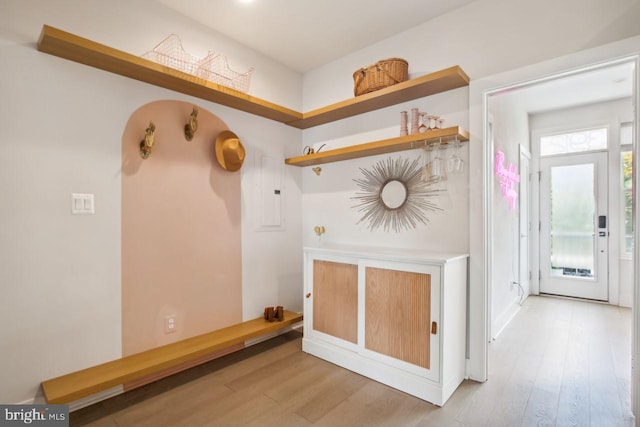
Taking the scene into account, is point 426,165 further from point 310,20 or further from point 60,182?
point 60,182

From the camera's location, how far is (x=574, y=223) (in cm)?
452

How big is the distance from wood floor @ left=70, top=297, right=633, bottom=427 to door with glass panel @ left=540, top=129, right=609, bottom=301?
176cm

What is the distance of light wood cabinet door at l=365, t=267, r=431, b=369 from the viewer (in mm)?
2131

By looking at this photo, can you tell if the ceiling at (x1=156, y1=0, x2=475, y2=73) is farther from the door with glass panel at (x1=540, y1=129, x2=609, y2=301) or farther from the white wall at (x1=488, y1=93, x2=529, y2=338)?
the door with glass panel at (x1=540, y1=129, x2=609, y2=301)

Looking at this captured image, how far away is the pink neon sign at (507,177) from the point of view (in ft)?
11.1

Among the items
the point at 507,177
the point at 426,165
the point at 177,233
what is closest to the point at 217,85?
the point at 177,233

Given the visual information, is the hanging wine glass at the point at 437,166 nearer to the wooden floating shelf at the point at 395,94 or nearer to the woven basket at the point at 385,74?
the wooden floating shelf at the point at 395,94

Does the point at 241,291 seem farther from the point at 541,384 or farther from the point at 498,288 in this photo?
the point at 498,288

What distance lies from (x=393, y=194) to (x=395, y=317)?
1066 mm

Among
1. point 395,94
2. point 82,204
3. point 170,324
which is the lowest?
point 170,324

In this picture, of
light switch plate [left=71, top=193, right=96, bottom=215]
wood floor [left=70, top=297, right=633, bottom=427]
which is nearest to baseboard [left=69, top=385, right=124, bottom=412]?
wood floor [left=70, top=297, right=633, bottom=427]

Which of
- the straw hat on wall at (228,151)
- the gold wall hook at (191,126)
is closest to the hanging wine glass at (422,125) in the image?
the straw hat on wall at (228,151)

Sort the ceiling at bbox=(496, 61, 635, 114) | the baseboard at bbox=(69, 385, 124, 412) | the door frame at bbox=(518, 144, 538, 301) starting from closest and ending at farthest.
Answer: the baseboard at bbox=(69, 385, 124, 412) → the ceiling at bbox=(496, 61, 635, 114) → the door frame at bbox=(518, 144, 538, 301)

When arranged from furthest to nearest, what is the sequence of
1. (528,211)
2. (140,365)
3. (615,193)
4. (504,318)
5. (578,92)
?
(528,211) < (615,193) < (578,92) < (504,318) < (140,365)
